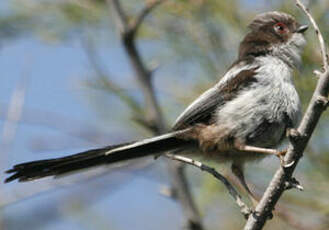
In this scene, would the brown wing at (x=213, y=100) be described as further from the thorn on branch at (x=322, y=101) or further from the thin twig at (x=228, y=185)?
the thorn on branch at (x=322, y=101)

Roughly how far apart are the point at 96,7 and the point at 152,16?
518 millimetres

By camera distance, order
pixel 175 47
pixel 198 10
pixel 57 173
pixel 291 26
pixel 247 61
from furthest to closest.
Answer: pixel 175 47 → pixel 198 10 → pixel 291 26 → pixel 247 61 → pixel 57 173

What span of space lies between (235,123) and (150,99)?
0.66 m

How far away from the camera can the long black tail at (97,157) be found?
11.7 feet

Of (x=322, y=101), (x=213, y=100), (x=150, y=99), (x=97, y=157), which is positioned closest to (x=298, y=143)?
(x=322, y=101)

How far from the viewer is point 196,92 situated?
Result: 5.30 meters

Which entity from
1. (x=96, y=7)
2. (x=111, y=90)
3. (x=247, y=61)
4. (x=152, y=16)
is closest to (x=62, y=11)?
(x=96, y=7)

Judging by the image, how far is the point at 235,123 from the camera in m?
4.09

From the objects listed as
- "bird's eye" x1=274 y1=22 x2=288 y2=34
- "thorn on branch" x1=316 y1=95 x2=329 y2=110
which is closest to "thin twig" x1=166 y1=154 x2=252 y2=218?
"thorn on branch" x1=316 y1=95 x2=329 y2=110

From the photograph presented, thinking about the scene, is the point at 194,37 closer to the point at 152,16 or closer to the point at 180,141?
the point at 152,16

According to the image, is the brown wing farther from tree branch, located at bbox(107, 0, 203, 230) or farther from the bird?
tree branch, located at bbox(107, 0, 203, 230)

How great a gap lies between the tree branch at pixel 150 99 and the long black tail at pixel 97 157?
7.7 inches

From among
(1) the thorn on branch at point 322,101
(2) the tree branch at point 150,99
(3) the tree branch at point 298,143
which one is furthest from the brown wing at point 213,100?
(1) the thorn on branch at point 322,101

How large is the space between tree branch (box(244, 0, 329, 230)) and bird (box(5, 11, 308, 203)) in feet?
1.70
